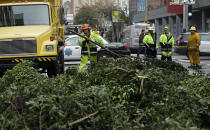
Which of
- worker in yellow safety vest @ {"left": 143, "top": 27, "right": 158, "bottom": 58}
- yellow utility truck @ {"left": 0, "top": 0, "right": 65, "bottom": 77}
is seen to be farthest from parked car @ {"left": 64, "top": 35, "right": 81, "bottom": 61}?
yellow utility truck @ {"left": 0, "top": 0, "right": 65, "bottom": 77}

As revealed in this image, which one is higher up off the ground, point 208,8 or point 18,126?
point 208,8

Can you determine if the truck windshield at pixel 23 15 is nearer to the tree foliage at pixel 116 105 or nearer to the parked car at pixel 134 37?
the tree foliage at pixel 116 105

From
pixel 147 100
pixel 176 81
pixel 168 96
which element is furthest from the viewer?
pixel 176 81

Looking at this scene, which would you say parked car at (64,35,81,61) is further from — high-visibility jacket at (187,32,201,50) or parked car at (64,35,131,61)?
high-visibility jacket at (187,32,201,50)

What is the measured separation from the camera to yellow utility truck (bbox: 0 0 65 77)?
10.4 m

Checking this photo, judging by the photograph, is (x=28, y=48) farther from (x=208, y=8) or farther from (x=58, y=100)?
(x=208, y=8)

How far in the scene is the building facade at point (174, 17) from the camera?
38.9 m

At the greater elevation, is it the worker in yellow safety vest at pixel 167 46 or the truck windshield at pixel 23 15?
the truck windshield at pixel 23 15

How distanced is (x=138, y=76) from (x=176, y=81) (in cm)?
76

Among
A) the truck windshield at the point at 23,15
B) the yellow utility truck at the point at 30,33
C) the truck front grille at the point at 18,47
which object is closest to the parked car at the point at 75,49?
the yellow utility truck at the point at 30,33

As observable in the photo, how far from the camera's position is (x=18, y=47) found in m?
10.4

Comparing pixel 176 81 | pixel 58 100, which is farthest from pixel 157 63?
pixel 58 100

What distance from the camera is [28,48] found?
10414mm

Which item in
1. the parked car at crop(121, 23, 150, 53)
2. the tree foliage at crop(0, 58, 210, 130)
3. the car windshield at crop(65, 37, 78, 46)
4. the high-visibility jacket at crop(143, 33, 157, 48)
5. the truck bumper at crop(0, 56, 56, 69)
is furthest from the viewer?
the parked car at crop(121, 23, 150, 53)
